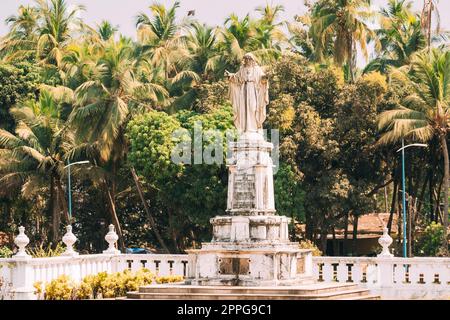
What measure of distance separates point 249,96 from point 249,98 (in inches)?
2.1

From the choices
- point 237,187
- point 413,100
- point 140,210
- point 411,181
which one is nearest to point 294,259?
point 237,187

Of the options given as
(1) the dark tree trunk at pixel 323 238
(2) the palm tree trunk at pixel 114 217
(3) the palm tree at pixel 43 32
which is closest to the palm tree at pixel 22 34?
(3) the palm tree at pixel 43 32

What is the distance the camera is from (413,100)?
162 ft

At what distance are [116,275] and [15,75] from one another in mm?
30629

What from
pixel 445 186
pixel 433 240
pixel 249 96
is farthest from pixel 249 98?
pixel 433 240

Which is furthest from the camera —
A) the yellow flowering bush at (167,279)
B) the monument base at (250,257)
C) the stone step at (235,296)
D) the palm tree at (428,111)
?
the palm tree at (428,111)

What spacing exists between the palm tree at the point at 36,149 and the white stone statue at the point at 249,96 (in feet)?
88.7

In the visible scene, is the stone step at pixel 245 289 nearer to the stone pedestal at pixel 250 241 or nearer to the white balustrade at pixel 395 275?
the stone pedestal at pixel 250 241

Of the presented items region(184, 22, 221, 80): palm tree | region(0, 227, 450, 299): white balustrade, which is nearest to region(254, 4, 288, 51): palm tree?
region(184, 22, 221, 80): palm tree

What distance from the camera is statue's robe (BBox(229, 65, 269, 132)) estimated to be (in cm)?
2833

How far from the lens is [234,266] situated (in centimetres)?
2669

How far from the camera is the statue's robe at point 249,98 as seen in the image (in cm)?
2833

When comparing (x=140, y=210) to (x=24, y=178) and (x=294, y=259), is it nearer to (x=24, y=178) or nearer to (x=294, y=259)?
(x=24, y=178)

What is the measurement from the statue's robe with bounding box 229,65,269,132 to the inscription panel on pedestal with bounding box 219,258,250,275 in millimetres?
3493
